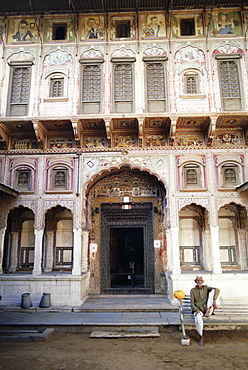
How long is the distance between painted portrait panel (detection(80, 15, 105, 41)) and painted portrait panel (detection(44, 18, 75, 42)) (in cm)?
39

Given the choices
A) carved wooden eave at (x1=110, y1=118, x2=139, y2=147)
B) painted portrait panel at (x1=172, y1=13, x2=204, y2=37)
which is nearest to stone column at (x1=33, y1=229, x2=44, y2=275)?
carved wooden eave at (x1=110, y1=118, x2=139, y2=147)

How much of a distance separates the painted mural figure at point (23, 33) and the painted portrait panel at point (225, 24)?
6.40 metres

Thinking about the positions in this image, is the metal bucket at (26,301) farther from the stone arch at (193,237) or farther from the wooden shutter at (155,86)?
the wooden shutter at (155,86)

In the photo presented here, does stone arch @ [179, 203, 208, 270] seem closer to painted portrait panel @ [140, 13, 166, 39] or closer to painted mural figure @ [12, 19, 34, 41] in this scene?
painted portrait panel @ [140, 13, 166, 39]

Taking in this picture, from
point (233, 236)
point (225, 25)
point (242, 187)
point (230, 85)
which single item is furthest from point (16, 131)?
point (233, 236)

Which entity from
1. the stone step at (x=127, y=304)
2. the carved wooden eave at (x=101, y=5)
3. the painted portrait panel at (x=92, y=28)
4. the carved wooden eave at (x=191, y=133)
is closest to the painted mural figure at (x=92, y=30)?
the painted portrait panel at (x=92, y=28)

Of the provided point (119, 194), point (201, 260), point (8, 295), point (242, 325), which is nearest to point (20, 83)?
point (119, 194)

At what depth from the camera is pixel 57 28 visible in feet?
37.6

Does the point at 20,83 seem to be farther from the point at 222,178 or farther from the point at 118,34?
the point at 222,178

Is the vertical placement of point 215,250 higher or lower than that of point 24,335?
higher

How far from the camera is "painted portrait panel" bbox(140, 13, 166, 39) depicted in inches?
434

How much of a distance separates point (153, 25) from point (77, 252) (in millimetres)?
8248

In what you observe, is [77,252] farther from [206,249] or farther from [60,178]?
[206,249]

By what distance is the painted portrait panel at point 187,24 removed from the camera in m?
11.0
